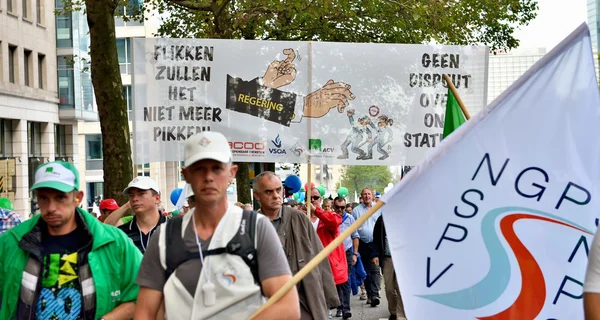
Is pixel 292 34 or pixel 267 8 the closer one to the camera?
pixel 267 8

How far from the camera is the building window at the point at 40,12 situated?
147ft

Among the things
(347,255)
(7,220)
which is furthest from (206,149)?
(347,255)

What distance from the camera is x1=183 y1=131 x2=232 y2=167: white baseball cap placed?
4.44 m

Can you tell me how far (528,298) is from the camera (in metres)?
5.39

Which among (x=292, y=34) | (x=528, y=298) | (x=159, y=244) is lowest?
(x=528, y=298)

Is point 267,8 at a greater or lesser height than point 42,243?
greater

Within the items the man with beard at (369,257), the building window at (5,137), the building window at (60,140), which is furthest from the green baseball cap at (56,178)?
the building window at (60,140)

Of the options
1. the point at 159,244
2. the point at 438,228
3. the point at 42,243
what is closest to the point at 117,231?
the point at 42,243

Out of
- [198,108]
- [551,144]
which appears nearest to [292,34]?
[198,108]

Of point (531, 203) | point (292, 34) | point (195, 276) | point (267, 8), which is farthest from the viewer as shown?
point (292, 34)

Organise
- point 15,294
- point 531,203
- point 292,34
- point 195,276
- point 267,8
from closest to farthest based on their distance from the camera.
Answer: point 195,276, point 15,294, point 531,203, point 267,8, point 292,34

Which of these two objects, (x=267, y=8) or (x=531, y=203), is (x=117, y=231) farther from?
(x=267, y=8)

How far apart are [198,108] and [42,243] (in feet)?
22.4

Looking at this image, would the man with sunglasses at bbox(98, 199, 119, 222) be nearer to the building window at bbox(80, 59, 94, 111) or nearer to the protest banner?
the protest banner
